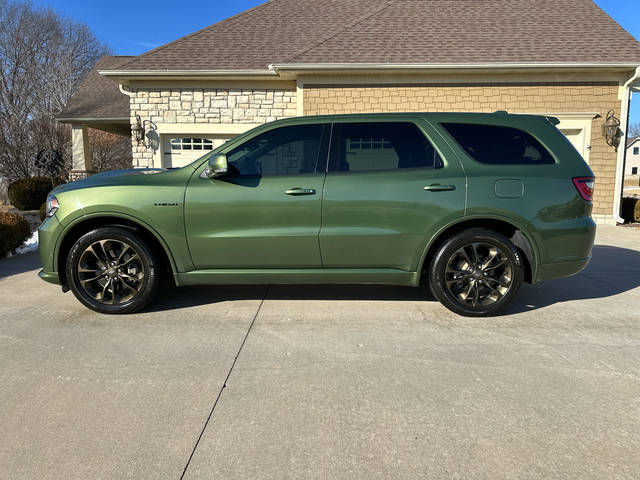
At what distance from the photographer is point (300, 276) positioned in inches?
158

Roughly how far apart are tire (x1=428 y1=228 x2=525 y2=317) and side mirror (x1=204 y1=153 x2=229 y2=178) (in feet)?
6.73

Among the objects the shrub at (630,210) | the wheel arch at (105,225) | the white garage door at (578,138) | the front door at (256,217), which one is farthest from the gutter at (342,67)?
the wheel arch at (105,225)

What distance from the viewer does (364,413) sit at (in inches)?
96.2

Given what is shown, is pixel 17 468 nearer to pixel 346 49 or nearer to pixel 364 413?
pixel 364 413

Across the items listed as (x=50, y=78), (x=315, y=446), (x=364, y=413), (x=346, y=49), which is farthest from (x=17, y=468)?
(x=50, y=78)

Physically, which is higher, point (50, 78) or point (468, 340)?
point (50, 78)

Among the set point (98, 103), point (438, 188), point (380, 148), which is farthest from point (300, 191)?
point (98, 103)

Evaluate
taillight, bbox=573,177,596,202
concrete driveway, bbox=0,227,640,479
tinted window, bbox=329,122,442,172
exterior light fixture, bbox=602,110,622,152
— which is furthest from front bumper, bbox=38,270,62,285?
exterior light fixture, bbox=602,110,622,152

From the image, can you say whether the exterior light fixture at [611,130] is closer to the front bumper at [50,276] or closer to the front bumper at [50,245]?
the front bumper at [50,245]

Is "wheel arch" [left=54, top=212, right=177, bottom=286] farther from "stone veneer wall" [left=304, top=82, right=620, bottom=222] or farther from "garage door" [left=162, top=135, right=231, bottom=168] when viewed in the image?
"garage door" [left=162, top=135, right=231, bottom=168]

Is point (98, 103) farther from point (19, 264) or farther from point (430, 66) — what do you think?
point (430, 66)

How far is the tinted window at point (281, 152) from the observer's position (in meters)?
3.99

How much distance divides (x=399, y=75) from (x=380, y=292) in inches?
291

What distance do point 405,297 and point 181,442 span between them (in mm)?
2977
